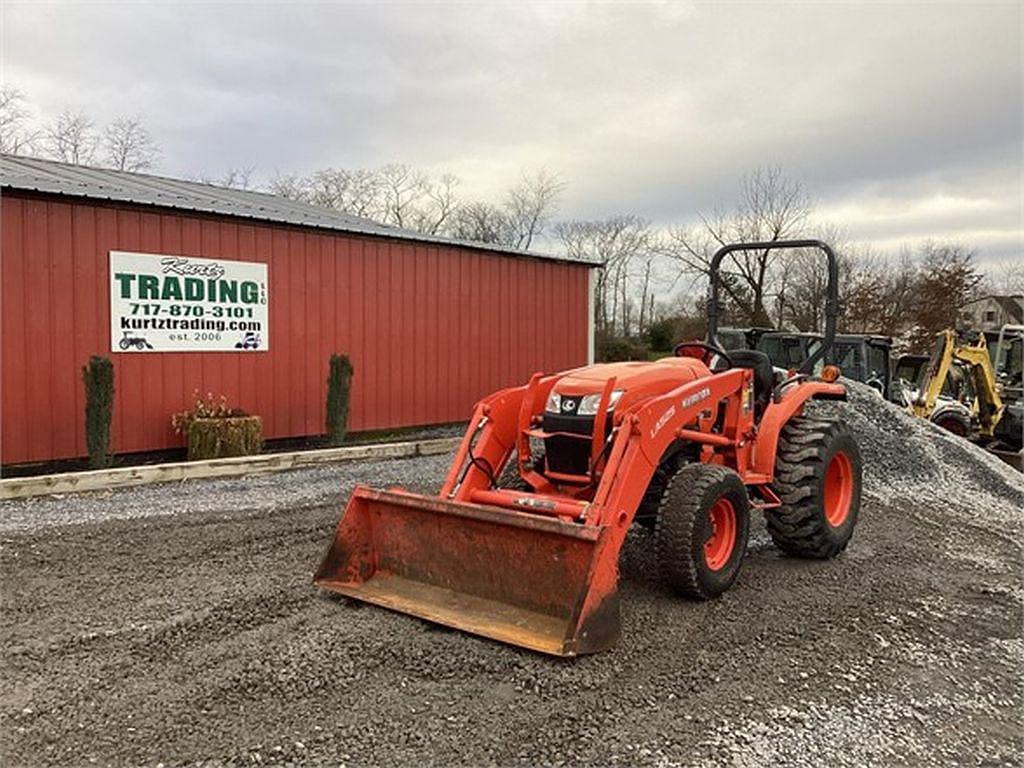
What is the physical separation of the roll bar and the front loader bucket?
2.59m

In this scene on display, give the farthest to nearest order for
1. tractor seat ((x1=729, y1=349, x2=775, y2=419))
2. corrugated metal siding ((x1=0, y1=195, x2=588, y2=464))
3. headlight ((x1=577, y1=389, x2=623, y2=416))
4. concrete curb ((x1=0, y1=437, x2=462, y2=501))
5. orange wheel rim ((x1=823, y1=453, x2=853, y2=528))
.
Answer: corrugated metal siding ((x1=0, y1=195, x2=588, y2=464)) < concrete curb ((x1=0, y1=437, x2=462, y2=501)) < orange wheel rim ((x1=823, y1=453, x2=853, y2=528)) < tractor seat ((x1=729, y1=349, x2=775, y2=419)) < headlight ((x1=577, y1=389, x2=623, y2=416))

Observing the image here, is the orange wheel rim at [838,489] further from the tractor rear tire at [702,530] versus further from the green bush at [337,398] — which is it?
the green bush at [337,398]

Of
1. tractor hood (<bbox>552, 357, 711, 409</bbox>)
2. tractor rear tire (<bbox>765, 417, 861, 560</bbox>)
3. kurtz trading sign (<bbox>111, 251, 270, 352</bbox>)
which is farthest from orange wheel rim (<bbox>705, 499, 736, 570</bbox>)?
kurtz trading sign (<bbox>111, 251, 270, 352</bbox>)

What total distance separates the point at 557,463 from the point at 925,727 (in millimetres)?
2102

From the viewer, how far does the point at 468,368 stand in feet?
40.4

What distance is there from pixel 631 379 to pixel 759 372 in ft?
4.30

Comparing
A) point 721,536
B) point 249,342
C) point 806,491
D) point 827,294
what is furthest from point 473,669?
point 249,342

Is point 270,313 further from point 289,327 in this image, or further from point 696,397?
point 696,397

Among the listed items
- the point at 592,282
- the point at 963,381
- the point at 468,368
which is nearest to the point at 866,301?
the point at 963,381

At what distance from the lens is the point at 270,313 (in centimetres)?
993

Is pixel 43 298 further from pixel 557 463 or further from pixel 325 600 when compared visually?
pixel 557 463

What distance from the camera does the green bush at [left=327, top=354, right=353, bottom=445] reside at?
10.1 metres

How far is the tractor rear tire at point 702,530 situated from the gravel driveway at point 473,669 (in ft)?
0.55

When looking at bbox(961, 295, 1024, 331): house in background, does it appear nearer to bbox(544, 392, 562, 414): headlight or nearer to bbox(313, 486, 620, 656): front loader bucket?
bbox(544, 392, 562, 414): headlight
